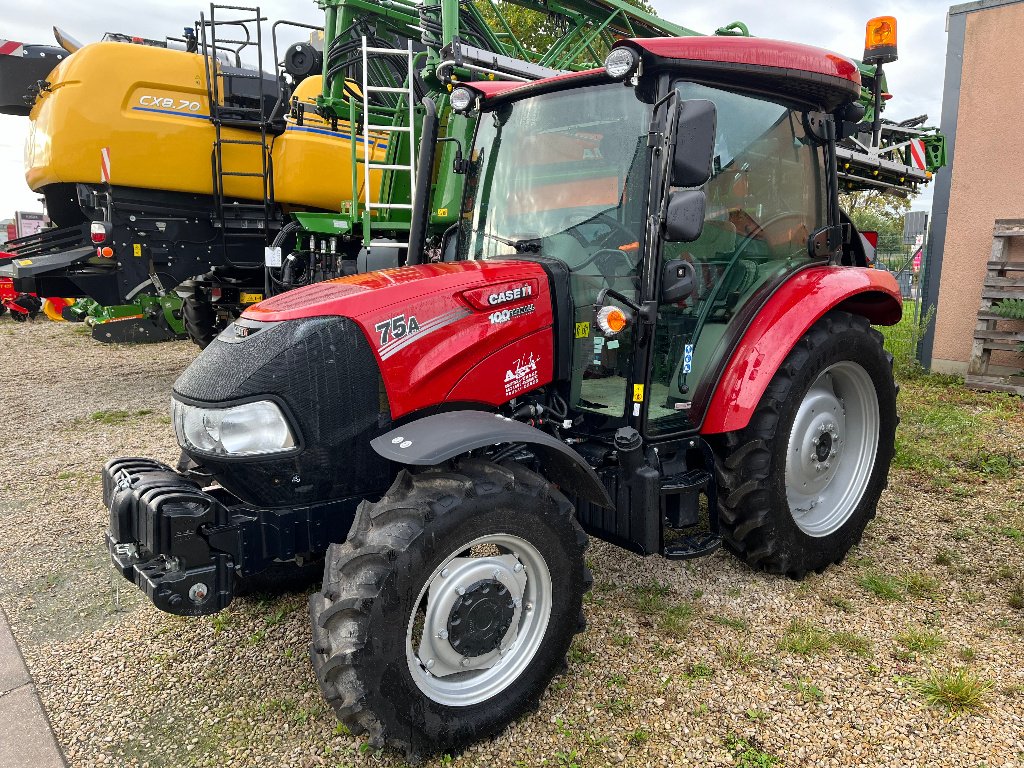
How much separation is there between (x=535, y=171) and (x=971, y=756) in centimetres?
264

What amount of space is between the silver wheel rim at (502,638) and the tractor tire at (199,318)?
6702mm

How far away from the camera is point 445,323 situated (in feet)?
8.46

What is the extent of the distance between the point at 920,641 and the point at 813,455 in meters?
0.93

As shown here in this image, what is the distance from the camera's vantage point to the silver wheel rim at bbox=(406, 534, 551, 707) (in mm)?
2305

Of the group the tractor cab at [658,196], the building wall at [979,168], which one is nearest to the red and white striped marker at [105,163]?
the tractor cab at [658,196]

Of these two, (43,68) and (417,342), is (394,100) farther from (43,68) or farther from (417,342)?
(417,342)

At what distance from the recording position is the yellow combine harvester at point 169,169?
694 centimetres

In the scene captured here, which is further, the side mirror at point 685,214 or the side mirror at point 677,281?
the side mirror at point 677,281

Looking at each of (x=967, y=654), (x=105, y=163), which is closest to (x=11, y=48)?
(x=105, y=163)

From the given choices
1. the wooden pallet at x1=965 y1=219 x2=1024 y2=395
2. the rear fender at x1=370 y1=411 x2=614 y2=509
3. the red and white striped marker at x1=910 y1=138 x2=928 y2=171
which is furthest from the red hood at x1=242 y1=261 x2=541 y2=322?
the wooden pallet at x1=965 y1=219 x2=1024 y2=395

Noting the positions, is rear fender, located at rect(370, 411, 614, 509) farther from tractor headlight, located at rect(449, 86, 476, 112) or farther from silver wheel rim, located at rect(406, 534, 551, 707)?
tractor headlight, located at rect(449, 86, 476, 112)

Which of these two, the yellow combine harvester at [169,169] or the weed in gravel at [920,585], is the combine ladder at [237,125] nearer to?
the yellow combine harvester at [169,169]

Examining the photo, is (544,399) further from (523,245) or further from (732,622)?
(732,622)

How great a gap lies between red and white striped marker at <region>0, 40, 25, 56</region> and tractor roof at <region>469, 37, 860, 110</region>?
7.10 m
